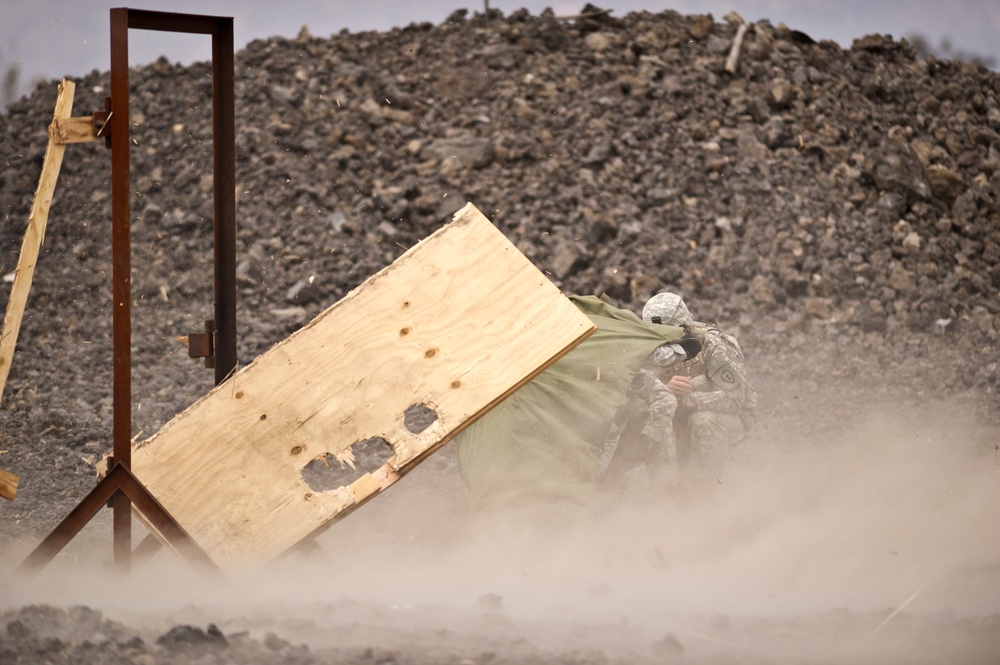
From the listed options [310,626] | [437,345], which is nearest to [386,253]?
[437,345]

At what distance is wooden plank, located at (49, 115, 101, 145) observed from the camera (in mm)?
4316

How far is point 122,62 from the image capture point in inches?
165

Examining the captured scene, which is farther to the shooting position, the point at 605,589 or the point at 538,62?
the point at 538,62

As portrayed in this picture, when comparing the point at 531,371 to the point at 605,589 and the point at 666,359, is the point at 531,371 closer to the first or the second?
the point at 605,589

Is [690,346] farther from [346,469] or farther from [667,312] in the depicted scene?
[346,469]

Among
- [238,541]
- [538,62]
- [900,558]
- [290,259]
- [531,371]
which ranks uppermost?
[538,62]

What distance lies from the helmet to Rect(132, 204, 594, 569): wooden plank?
1481 mm

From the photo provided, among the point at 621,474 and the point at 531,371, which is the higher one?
the point at 531,371

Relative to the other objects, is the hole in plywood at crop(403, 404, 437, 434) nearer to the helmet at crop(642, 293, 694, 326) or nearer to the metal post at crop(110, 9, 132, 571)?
the helmet at crop(642, 293, 694, 326)

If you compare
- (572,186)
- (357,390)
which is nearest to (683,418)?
(357,390)

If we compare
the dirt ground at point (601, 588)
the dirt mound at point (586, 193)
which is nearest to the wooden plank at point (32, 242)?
the dirt ground at point (601, 588)

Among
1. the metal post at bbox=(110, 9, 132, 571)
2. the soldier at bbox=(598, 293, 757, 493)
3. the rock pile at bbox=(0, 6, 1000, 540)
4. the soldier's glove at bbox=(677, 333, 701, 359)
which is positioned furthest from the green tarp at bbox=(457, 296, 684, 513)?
the rock pile at bbox=(0, 6, 1000, 540)

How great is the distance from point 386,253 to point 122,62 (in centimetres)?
672

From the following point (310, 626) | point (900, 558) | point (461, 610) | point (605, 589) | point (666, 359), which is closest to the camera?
point (310, 626)
